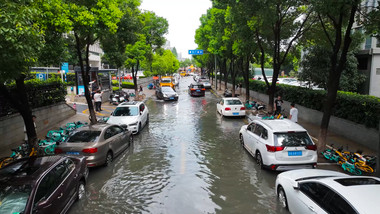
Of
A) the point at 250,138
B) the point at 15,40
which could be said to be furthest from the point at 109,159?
the point at 250,138

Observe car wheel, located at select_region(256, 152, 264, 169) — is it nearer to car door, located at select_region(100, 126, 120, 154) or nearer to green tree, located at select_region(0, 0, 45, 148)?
car door, located at select_region(100, 126, 120, 154)

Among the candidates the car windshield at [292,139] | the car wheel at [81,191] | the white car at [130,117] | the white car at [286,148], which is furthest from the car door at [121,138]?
the car windshield at [292,139]

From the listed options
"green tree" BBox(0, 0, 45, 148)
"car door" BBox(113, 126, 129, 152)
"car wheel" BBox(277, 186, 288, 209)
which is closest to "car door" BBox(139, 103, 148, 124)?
"car door" BBox(113, 126, 129, 152)

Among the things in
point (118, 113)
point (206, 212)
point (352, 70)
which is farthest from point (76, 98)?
point (352, 70)

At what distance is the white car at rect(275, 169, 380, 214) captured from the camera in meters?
4.59

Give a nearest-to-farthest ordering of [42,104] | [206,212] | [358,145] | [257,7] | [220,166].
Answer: [206,212] → [220,166] → [358,145] → [257,7] → [42,104]

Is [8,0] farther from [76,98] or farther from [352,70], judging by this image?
[352,70]

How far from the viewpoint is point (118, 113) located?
15148mm

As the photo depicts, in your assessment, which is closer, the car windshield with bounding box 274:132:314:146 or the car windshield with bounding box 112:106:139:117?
the car windshield with bounding box 274:132:314:146

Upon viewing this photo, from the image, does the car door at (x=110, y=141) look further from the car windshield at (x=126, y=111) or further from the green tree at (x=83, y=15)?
the green tree at (x=83, y=15)

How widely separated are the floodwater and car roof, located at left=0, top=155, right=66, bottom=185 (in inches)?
54.0

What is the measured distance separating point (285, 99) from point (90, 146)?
17029 mm

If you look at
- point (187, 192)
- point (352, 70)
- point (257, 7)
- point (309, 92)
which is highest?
point (257, 7)

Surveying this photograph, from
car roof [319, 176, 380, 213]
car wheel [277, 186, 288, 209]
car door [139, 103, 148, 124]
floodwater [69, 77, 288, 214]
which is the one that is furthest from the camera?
car door [139, 103, 148, 124]
